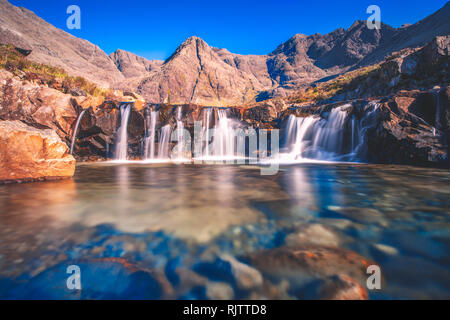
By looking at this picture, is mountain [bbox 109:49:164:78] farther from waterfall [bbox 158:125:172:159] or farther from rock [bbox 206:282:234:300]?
rock [bbox 206:282:234:300]

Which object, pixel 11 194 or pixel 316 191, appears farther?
pixel 316 191

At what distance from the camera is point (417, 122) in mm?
8734

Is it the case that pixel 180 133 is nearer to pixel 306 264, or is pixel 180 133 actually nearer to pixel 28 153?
pixel 28 153

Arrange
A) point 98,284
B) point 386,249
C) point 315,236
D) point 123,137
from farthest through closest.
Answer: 1. point 123,137
2. point 315,236
3. point 386,249
4. point 98,284

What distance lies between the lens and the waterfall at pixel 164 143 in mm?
14438

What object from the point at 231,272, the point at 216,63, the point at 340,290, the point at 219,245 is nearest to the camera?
the point at 340,290

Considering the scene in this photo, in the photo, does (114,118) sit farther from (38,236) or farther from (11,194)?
(38,236)

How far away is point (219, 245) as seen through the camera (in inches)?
79.2

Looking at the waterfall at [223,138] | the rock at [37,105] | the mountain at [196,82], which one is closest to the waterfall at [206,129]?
the waterfall at [223,138]

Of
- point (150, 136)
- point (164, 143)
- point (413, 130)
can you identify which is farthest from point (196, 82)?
point (413, 130)

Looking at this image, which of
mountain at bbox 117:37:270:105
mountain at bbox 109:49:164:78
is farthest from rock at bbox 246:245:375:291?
mountain at bbox 109:49:164:78

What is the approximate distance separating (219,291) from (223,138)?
15052 millimetres
